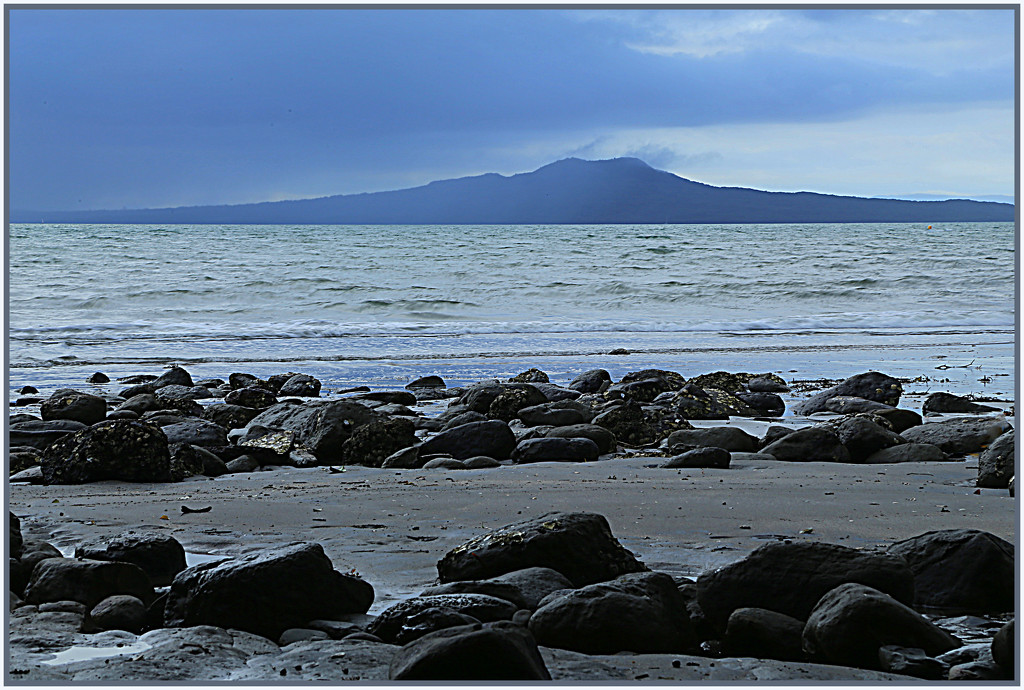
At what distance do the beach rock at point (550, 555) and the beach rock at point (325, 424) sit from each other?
3327mm

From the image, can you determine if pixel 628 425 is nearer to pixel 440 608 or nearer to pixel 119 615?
pixel 440 608

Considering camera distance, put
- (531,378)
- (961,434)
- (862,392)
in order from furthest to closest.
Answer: (531,378)
(862,392)
(961,434)

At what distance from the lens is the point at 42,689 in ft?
6.37

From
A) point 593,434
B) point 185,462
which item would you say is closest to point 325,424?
point 185,462

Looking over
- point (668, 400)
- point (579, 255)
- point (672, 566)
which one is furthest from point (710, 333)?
point (579, 255)

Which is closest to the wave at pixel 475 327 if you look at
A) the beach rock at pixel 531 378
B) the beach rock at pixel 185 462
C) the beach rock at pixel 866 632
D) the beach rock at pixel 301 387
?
the beach rock at pixel 301 387

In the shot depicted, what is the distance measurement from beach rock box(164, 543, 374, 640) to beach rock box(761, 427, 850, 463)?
3.74 metres

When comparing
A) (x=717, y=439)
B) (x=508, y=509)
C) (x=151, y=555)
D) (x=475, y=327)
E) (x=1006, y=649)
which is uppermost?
(x=1006, y=649)

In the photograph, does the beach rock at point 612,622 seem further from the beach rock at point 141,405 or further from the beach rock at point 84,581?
the beach rock at point 141,405

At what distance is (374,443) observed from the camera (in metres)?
6.37

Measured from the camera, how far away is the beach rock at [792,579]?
2.86 m

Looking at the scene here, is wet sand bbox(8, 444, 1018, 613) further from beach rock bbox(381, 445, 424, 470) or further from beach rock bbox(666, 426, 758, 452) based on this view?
beach rock bbox(666, 426, 758, 452)

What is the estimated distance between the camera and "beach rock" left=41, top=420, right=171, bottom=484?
Answer: 206 inches

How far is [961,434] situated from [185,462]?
488 cm
